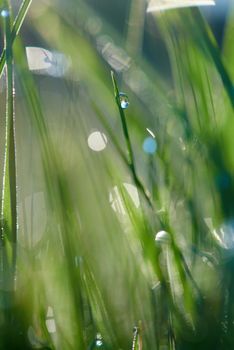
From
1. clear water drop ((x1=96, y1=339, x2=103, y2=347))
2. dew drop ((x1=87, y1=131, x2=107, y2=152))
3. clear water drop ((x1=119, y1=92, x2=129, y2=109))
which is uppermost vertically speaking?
clear water drop ((x1=119, y1=92, x2=129, y2=109))

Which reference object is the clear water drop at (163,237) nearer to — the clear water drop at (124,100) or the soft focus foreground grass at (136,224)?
the soft focus foreground grass at (136,224)

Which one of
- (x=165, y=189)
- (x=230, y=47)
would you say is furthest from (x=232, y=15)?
(x=165, y=189)

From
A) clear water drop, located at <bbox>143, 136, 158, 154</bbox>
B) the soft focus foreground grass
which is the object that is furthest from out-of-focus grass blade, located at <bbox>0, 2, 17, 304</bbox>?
clear water drop, located at <bbox>143, 136, 158, 154</bbox>

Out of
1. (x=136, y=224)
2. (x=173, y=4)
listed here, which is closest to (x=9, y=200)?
(x=136, y=224)

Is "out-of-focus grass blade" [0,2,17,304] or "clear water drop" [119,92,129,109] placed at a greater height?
"clear water drop" [119,92,129,109]

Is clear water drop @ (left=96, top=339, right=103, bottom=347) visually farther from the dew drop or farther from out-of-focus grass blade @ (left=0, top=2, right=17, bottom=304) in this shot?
the dew drop

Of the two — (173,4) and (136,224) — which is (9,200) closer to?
(136,224)

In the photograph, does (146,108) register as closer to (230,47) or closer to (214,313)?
(230,47)

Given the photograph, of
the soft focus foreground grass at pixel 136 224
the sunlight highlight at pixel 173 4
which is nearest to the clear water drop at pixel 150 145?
the soft focus foreground grass at pixel 136 224
